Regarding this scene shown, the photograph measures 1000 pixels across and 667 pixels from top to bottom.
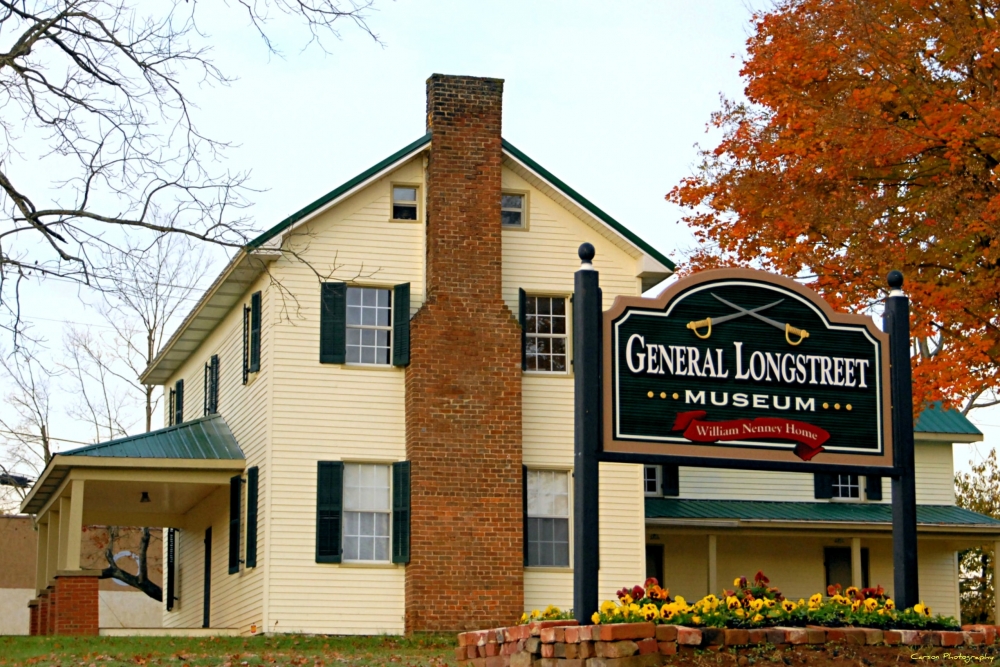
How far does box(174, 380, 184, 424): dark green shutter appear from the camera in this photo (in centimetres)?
3494

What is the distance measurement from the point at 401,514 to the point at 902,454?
11.0 meters

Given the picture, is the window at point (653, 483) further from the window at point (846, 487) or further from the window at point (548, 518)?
the window at point (548, 518)

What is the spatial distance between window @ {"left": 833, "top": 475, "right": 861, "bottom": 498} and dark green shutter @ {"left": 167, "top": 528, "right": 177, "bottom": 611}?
15.6 m

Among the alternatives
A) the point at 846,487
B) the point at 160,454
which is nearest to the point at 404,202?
the point at 160,454

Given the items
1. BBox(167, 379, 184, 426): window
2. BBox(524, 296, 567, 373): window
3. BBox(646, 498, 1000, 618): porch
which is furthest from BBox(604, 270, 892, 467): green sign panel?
BBox(167, 379, 184, 426): window

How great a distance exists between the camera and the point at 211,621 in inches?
1121

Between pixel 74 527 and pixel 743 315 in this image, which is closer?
pixel 743 315

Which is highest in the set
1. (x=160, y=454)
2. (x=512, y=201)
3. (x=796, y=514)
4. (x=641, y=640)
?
(x=512, y=201)

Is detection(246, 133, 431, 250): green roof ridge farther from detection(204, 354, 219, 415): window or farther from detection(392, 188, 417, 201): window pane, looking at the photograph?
detection(204, 354, 219, 415): window

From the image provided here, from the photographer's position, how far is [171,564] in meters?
35.0

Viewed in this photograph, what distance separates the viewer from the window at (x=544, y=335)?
2559 cm

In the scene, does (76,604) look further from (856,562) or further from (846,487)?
(846,487)

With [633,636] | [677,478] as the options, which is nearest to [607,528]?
[677,478]

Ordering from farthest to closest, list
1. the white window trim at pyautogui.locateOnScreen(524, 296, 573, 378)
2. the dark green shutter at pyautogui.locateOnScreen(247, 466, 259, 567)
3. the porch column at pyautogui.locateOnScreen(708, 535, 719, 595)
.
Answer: the porch column at pyautogui.locateOnScreen(708, 535, 719, 595) → the white window trim at pyautogui.locateOnScreen(524, 296, 573, 378) → the dark green shutter at pyautogui.locateOnScreen(247, 466, 259, 567)
